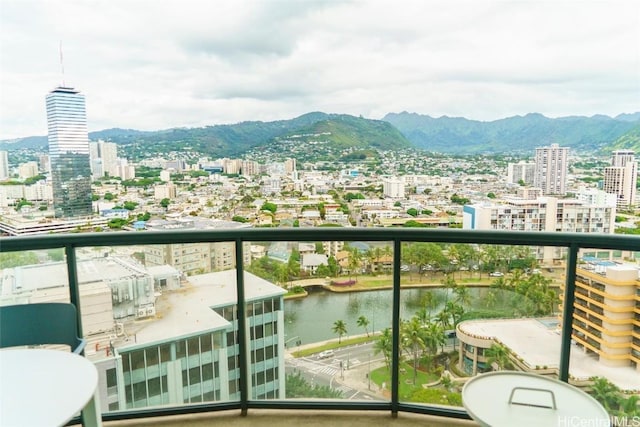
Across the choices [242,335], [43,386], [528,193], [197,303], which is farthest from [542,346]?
[43,386]

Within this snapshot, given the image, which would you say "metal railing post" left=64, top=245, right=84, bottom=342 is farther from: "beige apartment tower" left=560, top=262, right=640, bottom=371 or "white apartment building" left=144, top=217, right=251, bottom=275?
"beige apartment tower" left=560, top=262, right=640, bottom=371

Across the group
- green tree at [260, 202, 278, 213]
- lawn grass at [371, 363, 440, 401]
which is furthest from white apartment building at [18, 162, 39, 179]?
lawn grass at [371, 363, 440, 401]

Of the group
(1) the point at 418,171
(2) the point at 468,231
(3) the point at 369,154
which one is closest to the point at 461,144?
(1) the point at 418,171

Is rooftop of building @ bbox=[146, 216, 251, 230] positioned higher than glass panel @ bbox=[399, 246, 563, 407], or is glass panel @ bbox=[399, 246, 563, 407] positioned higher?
rooftop of building @ bbox=[146, 216, 251, 230]

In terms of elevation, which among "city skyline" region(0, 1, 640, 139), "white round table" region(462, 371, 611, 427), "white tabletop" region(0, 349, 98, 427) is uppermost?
"city skyline" region(0, 1, 640, 139)

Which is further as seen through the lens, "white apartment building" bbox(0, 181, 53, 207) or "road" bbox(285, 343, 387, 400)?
"white apartment building" bbox(0, 181, 53, 207)

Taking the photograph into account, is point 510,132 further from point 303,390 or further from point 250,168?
point 303,390

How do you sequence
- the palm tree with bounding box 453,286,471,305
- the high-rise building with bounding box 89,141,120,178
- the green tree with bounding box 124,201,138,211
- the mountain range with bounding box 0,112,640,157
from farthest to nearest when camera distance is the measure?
the mountain range with bounding box 0,112,640,157 < the high-rise building with bounding box 89,141,120,178 < the green tree with bounding box 124,201,138,211 < the palm tree with bounding box 453,286,471,305
